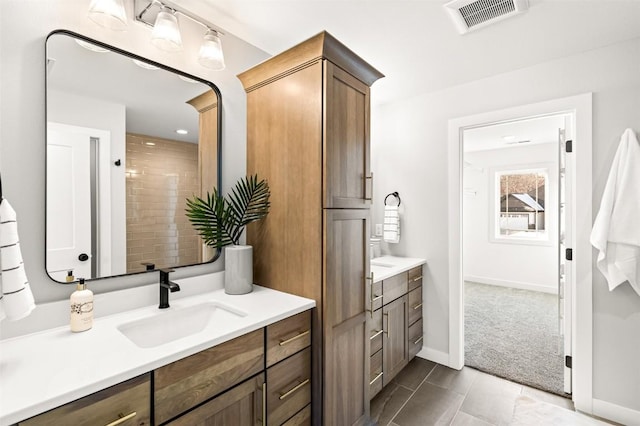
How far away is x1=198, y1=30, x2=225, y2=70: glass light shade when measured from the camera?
1.65 m

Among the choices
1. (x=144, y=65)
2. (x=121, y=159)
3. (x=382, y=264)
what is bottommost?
(x=382, y=264)

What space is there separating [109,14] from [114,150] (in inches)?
22.3

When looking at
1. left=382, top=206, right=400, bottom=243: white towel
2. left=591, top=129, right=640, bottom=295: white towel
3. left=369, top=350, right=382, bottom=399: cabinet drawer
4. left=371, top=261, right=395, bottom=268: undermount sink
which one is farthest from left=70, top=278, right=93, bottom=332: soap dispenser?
left=591, top=129, right=640, bottom=295: white towel

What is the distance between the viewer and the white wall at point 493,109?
197 centimetres

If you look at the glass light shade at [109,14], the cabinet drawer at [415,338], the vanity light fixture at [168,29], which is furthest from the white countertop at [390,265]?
the glass light shade at [109,14]

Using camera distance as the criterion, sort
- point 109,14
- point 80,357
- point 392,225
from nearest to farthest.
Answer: point 80,357 < point 109,14 < point 392,225

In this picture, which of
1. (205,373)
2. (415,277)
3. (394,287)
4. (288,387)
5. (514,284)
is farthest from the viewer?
(514,284)

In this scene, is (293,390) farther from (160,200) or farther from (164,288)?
(160,200)

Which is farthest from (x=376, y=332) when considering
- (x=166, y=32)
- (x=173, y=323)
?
(x=166, y=32)

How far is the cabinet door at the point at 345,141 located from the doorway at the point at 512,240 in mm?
2027

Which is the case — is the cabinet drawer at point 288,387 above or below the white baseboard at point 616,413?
above

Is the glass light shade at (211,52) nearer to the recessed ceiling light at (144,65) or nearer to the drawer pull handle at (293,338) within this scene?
the recessed ceiling light at (144,65)

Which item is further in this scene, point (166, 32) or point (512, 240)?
point (512, 240)

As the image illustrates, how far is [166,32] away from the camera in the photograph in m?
1.46
